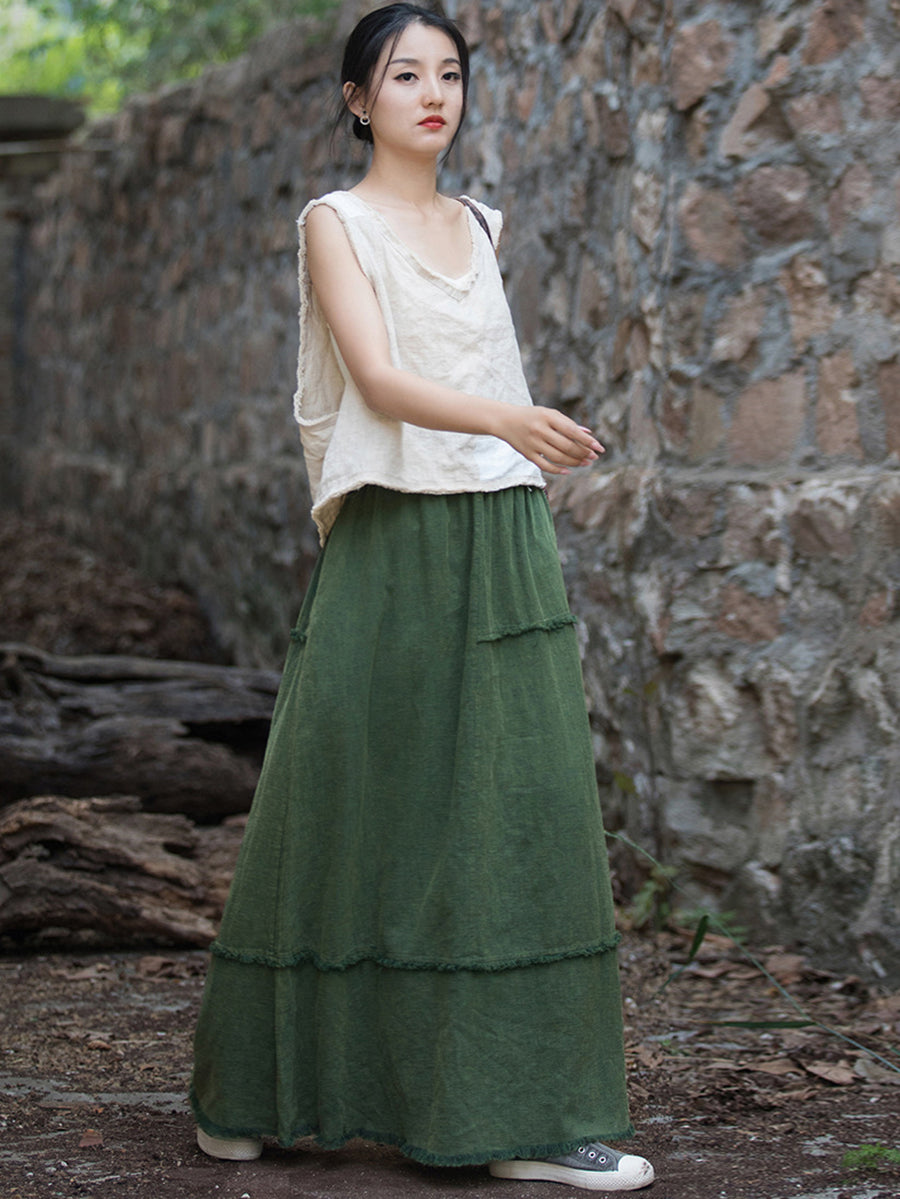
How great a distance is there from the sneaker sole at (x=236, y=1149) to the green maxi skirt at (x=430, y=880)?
0.12 ft

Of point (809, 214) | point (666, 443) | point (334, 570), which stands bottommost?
point (334, 570)

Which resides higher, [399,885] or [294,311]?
[294,311]

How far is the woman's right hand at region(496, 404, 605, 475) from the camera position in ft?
6.90

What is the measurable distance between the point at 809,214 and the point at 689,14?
548 mm

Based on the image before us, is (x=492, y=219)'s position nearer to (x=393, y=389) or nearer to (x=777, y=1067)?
(x=393, y=389)

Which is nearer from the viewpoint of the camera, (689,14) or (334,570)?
(334,570)

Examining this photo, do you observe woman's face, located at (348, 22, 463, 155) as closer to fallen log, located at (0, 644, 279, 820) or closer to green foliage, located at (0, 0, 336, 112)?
fallen log, located at (0, 644, 279, 820)

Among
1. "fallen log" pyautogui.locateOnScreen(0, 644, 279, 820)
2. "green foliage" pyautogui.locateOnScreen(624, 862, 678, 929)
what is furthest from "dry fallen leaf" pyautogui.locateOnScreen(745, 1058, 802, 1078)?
"fallen log" pyautogui.locateOnScreen(0, 644, 279, 820)

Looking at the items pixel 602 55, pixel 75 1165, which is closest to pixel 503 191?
pixel 602 55

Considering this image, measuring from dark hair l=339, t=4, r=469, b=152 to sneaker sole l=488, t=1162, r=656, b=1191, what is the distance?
63.6 inches

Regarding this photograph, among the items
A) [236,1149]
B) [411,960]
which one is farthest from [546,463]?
[236,1149]

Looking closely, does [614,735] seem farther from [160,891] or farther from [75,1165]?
[75,1165]

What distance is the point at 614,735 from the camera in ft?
12.6

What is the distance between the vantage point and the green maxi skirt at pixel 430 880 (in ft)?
7.27
